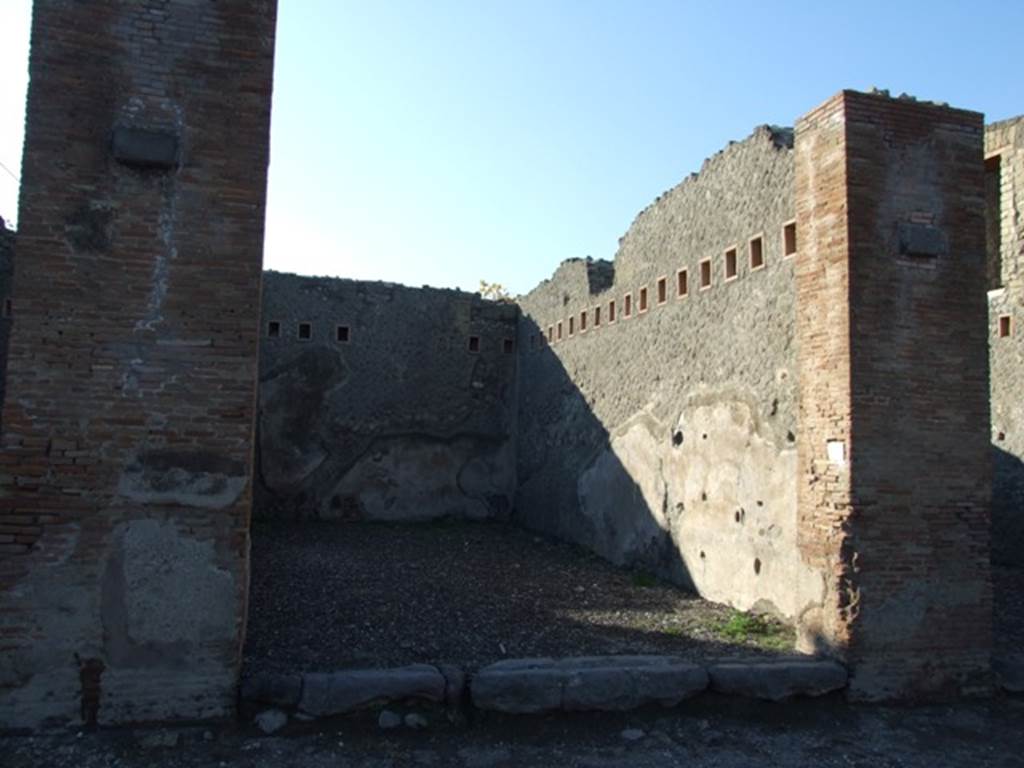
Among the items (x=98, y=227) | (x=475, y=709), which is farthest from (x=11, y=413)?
(x=475, y=709)

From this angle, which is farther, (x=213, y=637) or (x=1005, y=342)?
(x=1005, y=342)

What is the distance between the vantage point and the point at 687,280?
324 inches

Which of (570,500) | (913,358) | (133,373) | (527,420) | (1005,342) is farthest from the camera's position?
(527,420)

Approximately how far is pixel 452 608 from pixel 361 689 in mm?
2446

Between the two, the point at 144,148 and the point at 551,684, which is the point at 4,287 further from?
the point at 551,684

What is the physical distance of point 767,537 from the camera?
21.7 ft

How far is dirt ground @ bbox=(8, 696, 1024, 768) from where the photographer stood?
3959mm

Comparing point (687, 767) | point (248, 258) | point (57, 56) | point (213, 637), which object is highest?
point (57, 56)

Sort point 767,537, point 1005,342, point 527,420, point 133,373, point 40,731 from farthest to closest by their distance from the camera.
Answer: point 527,420 → point 1005,342 → point 767,537 → point 133,373 → point 40,731

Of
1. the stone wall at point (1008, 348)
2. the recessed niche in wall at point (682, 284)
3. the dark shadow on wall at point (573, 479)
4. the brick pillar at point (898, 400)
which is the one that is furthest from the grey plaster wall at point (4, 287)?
the stone wall at point (1008, 348)


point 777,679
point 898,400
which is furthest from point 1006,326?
point 777,679

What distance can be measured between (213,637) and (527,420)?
8.35 metres

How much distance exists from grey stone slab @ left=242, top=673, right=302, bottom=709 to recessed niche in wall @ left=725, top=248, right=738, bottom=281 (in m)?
4.96

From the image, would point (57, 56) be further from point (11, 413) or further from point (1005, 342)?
point (1005, 342)
